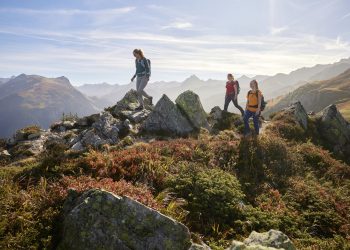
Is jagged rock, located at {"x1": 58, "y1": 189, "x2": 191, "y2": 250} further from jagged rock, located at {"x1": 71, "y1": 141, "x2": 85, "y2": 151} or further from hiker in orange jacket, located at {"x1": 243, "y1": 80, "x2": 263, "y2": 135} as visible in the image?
hiker in orange jacket, located at {"x1": 243, "y1": 80, "x2": 263, "y2": 135}

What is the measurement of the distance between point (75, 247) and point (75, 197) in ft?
6.08

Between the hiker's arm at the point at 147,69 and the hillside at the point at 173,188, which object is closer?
the hillside at the point at 173,188

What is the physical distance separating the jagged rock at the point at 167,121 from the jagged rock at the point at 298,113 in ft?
31.1

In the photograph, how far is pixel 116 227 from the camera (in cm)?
752

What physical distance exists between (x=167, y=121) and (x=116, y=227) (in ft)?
49.6

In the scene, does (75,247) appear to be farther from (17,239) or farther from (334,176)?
(334,176)

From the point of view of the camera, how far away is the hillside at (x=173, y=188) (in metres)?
7.66

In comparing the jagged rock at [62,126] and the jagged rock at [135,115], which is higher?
the jagged rock at [135,115]

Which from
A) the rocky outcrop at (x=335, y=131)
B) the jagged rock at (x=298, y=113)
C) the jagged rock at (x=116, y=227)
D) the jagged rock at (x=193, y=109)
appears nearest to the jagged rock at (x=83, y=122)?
the jagged rock at (x=193, y=109)

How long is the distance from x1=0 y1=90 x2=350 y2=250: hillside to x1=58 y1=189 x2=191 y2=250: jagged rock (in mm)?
25

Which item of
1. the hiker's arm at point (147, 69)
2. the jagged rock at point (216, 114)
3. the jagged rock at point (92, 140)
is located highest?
the hiker's arm at point (147, 69)

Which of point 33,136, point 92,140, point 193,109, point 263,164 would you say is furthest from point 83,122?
point 263,164

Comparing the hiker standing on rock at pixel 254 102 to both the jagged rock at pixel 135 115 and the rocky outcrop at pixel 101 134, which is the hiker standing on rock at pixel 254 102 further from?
the rocky outcrop at pixel 101 134

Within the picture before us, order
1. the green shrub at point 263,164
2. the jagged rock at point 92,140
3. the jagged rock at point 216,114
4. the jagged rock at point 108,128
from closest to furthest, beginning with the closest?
the green shrub at point 263,164, the jagged rock at point 92,140, the jagged rock at point 108,128, the jagged rock at point 216,114
